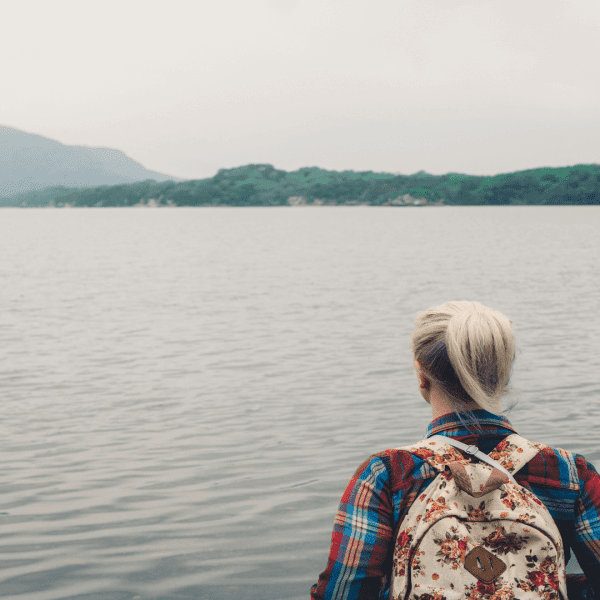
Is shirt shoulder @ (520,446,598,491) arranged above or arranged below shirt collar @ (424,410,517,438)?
below

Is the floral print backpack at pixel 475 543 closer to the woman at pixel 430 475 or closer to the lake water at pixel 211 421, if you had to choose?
the woman at pixel 430 475

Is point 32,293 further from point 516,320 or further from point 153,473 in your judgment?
point 153,473

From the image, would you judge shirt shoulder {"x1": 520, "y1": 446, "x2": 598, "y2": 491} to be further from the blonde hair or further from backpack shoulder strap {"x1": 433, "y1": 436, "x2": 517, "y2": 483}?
the blonde hair

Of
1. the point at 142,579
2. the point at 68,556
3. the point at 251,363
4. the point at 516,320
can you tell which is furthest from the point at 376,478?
the point at 516,320

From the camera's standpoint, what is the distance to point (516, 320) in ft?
77.2

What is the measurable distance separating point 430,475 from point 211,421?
9.60 metres

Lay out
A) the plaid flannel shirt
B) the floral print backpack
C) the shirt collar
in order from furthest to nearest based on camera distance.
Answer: the shirt collar < the plaid flannel shirt < the floral print backpack

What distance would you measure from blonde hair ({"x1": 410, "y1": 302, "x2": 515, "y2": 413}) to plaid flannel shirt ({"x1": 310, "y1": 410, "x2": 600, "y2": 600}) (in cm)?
10

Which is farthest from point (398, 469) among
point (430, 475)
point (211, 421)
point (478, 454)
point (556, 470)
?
point (211, 421)

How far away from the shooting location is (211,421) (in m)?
12.0

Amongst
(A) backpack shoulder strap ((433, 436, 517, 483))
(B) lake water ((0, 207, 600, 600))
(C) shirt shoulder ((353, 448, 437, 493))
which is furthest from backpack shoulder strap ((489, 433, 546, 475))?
(B) lake water ((0, 207, 600, 600))

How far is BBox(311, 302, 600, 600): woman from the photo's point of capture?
264 cm


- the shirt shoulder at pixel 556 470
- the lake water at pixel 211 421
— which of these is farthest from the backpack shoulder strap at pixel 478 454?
the lake water at pixel 211 421

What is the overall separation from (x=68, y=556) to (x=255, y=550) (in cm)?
169
